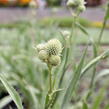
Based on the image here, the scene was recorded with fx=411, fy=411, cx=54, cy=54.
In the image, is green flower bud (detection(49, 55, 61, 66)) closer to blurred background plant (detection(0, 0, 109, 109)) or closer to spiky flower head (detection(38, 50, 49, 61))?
spiky flower head (detection(38, 50, 49, 61))

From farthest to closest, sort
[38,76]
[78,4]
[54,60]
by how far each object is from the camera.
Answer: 1. [38,76]
2. [78,4]
3. [54,60]

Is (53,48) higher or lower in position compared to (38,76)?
higher

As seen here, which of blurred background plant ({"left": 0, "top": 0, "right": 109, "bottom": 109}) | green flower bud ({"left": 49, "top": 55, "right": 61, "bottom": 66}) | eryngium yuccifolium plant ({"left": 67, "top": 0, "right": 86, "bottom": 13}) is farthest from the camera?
blurred background plant ({"left": 0, "top": 0, "right": 109, "bottom": 109})

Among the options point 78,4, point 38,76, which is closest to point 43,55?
point 78,4

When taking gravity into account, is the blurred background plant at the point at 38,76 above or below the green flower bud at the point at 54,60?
below

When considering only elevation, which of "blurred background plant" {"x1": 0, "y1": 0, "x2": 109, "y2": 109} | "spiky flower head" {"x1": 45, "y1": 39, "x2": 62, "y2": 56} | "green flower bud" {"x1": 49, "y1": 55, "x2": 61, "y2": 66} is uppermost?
"spiky flower head" {"x1": 45, "y1": 39, "x2": 62, "y2": 56}

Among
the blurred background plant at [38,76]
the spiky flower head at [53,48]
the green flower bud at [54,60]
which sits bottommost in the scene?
the blurred background plant at [38,76]

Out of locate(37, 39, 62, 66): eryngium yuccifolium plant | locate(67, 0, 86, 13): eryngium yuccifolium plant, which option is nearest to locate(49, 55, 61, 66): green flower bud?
locate(37, 39, 62, 66): eryngium yuccifolium plant

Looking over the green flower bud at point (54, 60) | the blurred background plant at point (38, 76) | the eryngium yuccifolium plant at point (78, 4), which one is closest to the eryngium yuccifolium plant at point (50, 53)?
the green flower bud at point (54, 60)

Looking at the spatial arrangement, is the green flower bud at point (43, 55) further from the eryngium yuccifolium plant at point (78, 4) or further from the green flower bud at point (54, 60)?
the eryngium yuccifolium plant at point (78, 4)

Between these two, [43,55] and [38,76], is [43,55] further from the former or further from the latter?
[38,76]

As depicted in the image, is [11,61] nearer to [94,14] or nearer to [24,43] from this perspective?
[24,43]
